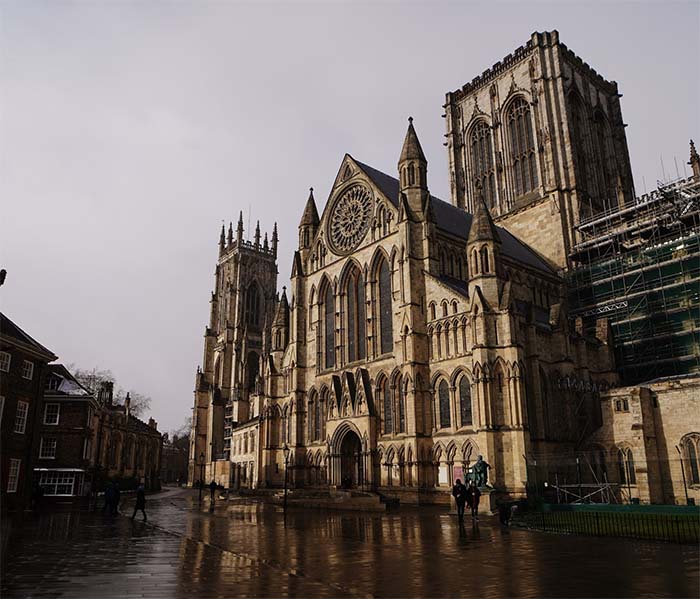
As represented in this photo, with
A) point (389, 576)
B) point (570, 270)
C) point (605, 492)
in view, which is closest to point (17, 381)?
point (389, 576)

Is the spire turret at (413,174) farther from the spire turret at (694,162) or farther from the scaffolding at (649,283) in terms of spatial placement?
the spire turret at (694,162)

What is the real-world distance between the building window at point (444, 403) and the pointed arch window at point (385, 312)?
17.5 feet

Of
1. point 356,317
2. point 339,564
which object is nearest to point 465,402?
point 356,317

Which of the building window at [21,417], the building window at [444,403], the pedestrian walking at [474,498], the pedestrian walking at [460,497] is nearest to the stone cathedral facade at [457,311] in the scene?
the building window at [444,403]

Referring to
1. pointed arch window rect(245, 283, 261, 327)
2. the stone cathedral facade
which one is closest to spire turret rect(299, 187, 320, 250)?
the stone cathedral facade

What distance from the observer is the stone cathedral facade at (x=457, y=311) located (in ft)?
119

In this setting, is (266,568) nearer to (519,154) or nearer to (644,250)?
(644,250)

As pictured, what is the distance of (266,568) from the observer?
12.7 meters

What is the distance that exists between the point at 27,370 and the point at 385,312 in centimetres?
2311

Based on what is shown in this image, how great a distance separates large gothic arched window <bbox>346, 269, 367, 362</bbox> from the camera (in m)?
45.3

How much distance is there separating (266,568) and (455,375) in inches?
1025

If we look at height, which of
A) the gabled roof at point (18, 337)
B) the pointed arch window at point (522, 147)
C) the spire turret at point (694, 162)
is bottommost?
the gabled roof at point (18, 337)

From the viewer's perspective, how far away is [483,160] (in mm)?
69812

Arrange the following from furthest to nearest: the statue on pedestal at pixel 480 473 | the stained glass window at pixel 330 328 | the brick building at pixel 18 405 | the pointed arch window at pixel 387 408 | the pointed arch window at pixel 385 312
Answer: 1. the stained glass window at pixel 330 328
2. the pointed arch window at pixel 385 312
3. the pointed arch window at pixel 387 408
4. the brick building at pixel 18 405
5. the statue on pedestal at pixel 480 473
